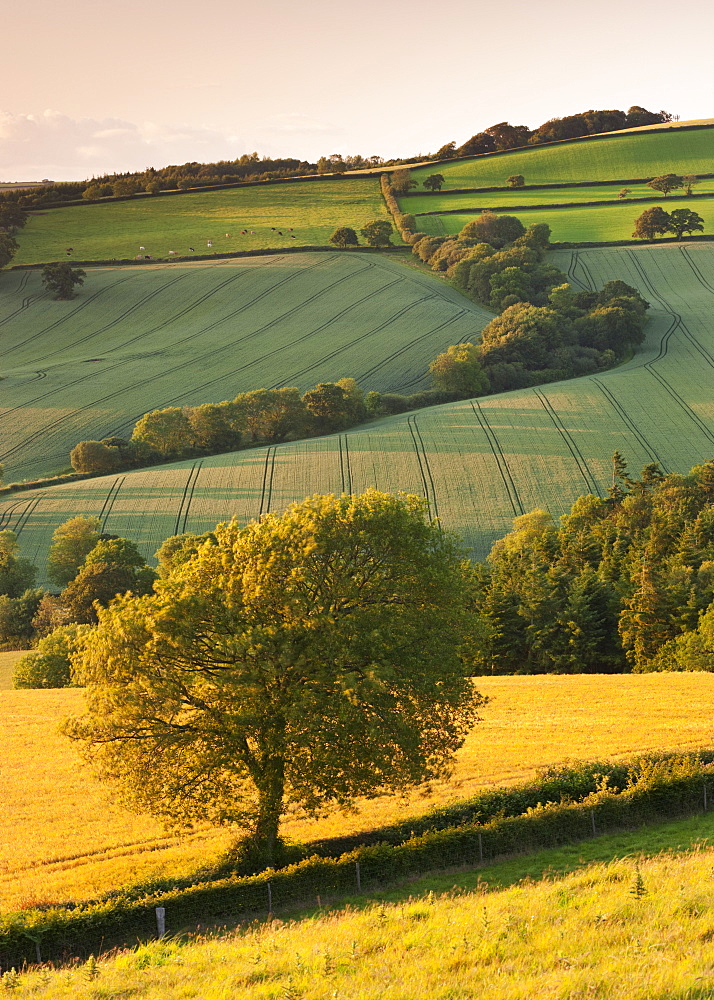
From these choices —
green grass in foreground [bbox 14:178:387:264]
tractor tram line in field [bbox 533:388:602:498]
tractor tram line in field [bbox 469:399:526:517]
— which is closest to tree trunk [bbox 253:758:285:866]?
tractor tram line in field [bbox 469:399:526:517]

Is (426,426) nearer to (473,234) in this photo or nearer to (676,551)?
(676,551)

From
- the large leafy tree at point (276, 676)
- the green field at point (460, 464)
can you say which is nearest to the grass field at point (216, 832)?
the large leafy tree at point (276, 676)

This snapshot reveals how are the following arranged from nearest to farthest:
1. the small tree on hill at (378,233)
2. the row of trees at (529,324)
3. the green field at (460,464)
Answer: the green field at (460,464)
the row of trees at (529,324)
the small tree on hill at (378,233)

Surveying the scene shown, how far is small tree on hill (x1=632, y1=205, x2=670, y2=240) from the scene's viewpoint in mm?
164875

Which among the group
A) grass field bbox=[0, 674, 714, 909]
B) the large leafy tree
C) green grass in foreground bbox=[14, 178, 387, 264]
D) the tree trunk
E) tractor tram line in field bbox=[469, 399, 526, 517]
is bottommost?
grass field bbox=[0, 674, 714, 909]

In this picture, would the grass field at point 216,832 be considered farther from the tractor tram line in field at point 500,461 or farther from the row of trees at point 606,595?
the tractor tram line in field at point 500,461

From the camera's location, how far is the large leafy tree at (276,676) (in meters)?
24.9

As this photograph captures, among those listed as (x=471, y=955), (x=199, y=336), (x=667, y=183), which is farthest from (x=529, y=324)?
(x=471, y=955)

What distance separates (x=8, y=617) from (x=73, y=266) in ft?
347

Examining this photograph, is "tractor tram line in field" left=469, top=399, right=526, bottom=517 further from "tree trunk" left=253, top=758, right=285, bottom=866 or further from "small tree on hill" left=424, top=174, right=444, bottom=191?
"small tree on hill" left=424, top=174, right=444, bottom=191

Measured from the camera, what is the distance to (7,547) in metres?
85.3

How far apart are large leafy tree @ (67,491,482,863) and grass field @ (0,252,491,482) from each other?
280 ft

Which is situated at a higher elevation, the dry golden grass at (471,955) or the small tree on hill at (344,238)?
the small tree on hill at (344,238)

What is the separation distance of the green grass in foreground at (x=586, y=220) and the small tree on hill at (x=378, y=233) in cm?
667
